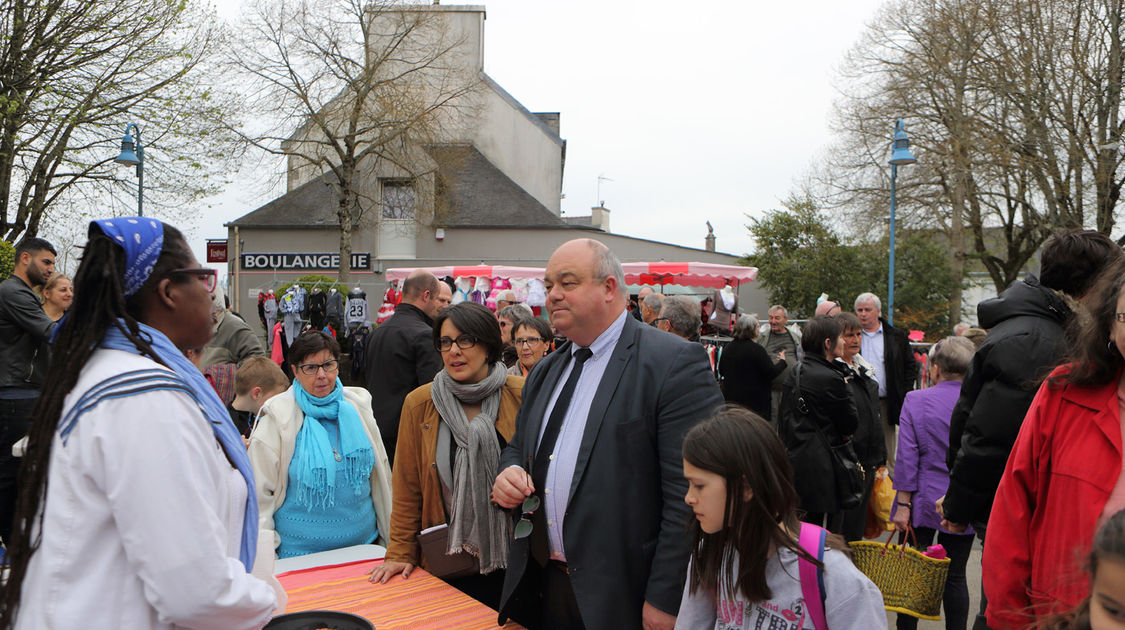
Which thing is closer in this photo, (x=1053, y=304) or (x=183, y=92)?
(x=1053, y=304)

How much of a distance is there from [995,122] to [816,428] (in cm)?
2173

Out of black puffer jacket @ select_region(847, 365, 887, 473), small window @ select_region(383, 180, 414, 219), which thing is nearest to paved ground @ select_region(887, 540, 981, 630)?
black puffer jacket @ select_region(847, 365, 887, 473)

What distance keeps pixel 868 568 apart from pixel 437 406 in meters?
2.30

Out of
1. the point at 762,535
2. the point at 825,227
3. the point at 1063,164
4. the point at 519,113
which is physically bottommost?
the point at 762,535

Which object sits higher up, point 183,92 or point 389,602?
point 183,92

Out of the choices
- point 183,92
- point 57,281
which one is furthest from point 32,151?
point 57,281

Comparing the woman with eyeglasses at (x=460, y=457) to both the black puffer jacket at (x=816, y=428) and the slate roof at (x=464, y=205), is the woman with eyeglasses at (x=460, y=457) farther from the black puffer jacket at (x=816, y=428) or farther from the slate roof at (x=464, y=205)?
the slate roof at (x=464, y=205)

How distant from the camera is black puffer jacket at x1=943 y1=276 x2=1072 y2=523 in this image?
3.29m

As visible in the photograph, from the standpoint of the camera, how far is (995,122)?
2292cm

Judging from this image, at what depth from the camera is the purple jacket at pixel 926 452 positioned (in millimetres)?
4668

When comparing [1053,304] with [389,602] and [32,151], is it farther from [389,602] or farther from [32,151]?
[32,151]

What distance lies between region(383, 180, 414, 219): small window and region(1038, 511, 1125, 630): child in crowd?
96.6ft

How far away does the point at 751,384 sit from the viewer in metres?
8.17

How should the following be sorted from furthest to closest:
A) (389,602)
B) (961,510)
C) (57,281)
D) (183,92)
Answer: (183,92) < (57,281) < (961,510) < (389,602)
